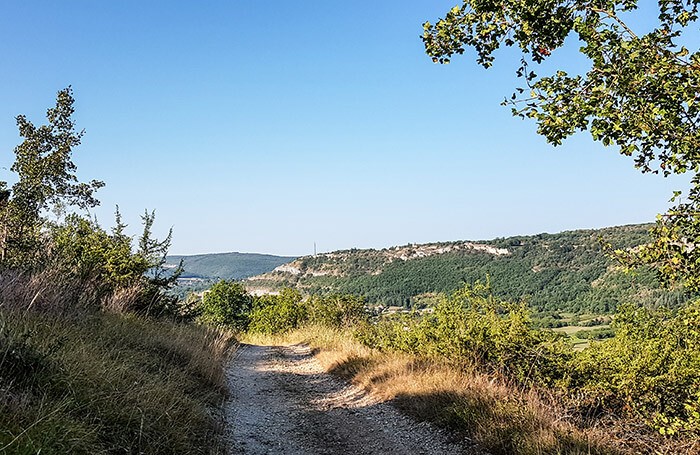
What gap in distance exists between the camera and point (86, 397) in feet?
15.0

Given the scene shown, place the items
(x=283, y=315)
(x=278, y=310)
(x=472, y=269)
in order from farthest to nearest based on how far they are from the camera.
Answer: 1. (x=472, y=269)
2. (x=278, y=310)
3. (x=283, y=315)

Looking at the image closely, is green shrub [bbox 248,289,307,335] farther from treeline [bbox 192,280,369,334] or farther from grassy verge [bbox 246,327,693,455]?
grassy verge [bbox 246,327,693,455]

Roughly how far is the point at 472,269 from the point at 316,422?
7864 cm

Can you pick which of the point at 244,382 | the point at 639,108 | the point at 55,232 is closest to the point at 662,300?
the point at 639,108

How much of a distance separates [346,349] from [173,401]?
8.69m

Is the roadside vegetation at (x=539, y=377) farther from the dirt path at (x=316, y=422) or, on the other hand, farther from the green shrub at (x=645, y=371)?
the dirt path at (x=316, y=422)

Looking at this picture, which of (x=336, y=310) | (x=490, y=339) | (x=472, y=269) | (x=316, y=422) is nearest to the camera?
(x=316, y=422)

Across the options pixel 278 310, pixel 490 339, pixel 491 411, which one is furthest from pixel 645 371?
pixel 278 310

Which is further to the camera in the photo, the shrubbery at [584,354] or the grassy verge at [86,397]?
the shrubbery at [584,354]

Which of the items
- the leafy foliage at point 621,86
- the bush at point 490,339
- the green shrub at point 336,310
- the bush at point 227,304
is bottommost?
the bush at point 227,304

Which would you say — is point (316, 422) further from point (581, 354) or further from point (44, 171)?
point (44, 171)

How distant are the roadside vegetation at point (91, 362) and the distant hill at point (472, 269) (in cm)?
1820

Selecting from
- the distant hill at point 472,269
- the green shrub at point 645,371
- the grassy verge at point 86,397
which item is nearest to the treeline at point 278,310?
the distant hill at point 472,269

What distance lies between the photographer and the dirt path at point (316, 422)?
6457 millimetres
